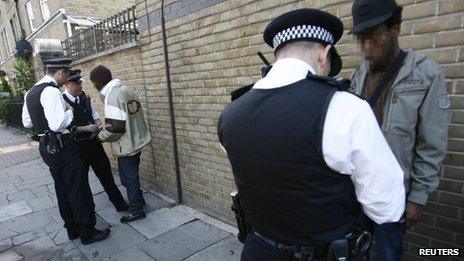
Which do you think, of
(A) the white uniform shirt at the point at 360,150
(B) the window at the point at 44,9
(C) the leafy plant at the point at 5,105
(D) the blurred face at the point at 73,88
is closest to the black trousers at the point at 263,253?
(A) the white uniform shirt at the point at 360,150

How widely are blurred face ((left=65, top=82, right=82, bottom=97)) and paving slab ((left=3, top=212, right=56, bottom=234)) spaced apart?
5.79 ft

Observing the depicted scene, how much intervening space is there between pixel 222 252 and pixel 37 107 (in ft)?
7.91

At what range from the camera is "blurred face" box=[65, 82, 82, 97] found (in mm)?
3980

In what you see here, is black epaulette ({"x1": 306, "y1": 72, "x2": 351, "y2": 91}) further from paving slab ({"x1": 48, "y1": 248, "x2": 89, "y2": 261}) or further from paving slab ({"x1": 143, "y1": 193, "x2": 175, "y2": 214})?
paving slab ({"x1": 143, "y1": 193, "x2": 175, "y2": 214})

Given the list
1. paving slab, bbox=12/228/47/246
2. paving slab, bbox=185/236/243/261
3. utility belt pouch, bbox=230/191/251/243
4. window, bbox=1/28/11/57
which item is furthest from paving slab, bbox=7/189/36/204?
window, bbox=1/28/11/57

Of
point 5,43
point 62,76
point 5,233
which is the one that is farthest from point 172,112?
point 5,43

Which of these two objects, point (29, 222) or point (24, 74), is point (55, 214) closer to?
Answer: point (29, 222)

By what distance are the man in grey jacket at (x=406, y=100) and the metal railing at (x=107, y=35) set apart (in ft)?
12.3

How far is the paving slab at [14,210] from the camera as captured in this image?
4633 millimetres

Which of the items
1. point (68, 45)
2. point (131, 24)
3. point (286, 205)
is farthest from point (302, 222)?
point (68, 45)

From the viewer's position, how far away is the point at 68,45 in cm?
765

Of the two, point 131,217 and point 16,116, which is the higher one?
point 16,116

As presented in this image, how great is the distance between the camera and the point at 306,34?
1.31 metres

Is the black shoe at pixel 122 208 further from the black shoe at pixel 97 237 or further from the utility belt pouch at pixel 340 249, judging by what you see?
the utility belt pouch at pixel 340 249
